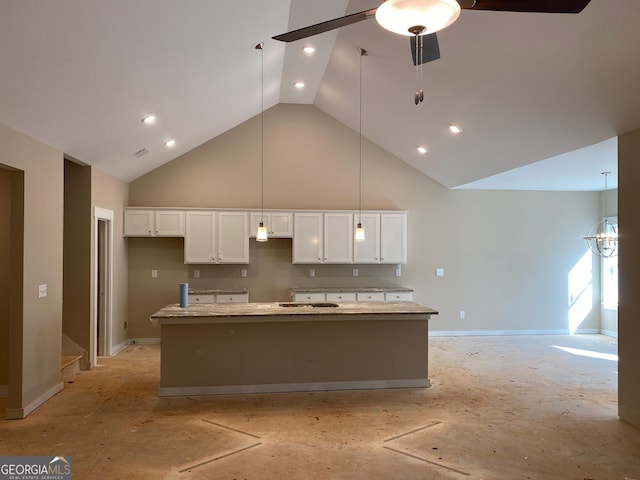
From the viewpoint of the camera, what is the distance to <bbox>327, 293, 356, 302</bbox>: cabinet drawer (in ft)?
24.1

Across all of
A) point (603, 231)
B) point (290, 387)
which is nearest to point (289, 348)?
point (290, 387)

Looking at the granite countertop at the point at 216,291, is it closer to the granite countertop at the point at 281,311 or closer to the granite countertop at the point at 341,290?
the granite countertop at the point at 341,290

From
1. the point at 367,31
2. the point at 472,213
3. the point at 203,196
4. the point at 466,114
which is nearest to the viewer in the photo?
the point at 367,31

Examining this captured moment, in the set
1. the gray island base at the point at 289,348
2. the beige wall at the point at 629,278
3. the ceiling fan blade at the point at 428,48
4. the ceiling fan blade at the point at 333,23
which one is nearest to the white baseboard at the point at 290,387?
the gray island base at the point at 289,348

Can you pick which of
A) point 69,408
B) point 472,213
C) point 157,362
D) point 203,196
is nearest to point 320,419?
point 69,408

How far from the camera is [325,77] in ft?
21.1

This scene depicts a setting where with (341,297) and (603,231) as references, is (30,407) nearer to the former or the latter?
(341,297)

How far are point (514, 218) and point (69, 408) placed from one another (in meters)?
7.13

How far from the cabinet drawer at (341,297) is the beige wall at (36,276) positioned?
3789 millimetres

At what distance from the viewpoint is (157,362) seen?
618 centimetres

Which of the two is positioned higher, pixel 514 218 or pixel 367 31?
pixel 367 31

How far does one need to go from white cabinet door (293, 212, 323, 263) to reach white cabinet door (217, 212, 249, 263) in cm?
79

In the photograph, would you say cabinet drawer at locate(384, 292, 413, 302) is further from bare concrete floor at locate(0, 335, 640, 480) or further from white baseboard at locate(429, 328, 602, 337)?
bare concrete floor at locate(0, 335, 640, 480)

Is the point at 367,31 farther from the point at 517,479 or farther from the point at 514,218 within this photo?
the point at 514,218
